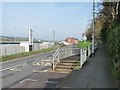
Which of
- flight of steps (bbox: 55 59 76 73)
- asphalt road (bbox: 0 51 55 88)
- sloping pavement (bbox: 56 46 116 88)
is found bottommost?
asphalt road (bbox: 0 51 55 88)

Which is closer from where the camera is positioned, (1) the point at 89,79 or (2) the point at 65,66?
(1) the point at 89,79

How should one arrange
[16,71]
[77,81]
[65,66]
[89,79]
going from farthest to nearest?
1. [65,66]
2. [16,71]
3. [89,79]
4. [77,81]

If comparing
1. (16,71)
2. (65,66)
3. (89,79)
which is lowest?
(16,71)

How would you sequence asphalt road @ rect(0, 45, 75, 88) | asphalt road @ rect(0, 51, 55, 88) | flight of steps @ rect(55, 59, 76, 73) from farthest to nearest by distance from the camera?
flight of steps @ rect(55, 59, 76, 73)
asphalt road @ rect(0, 51, 55, 88)
asphalt road @ rect(0, 45, 75, 88)

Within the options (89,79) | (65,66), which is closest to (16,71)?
(65,66)

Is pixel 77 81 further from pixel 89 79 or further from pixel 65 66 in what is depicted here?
pixel 65 66

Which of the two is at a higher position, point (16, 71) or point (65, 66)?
point (65, 66)

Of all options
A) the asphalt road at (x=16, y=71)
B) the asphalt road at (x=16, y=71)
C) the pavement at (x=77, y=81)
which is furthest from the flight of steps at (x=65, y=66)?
the pavement at (x=77, y=81)

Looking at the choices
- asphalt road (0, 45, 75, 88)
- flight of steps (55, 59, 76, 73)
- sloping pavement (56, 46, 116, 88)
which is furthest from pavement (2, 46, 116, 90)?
flight of steps (55, 59, 76, 73)

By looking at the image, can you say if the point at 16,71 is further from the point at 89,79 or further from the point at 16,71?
the point at 89,79

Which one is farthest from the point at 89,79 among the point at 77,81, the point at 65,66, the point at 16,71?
the point at 16,71

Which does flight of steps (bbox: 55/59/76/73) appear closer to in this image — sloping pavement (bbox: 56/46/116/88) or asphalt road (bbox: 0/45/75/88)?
asphalt road (bbox: 0/45/75/88)

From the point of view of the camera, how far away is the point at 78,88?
457 inches

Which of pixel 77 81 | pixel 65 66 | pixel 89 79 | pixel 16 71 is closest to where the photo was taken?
pixel 77 81
